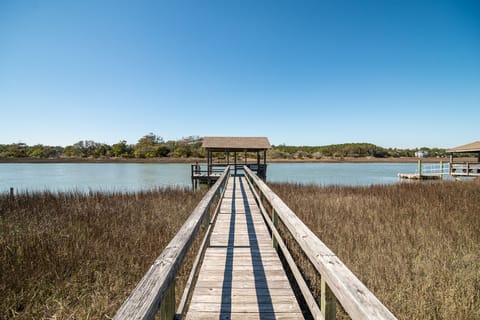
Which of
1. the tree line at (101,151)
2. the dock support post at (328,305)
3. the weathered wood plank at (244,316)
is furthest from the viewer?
the tree line at (101,151)

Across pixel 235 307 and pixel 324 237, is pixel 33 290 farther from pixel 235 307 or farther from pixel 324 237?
pixel 324 237

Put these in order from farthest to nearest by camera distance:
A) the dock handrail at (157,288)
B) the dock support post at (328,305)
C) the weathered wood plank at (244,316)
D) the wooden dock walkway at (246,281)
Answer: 1. the weathered wood plank at (244,316)
2. the dock support post at (328,305)
3. the wooden dock walkway at (246,281)
4. the dock handrail at (157,288)

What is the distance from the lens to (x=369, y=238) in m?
5.41

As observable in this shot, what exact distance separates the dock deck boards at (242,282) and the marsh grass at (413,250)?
3.45ft

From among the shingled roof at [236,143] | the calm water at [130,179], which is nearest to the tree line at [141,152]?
the calm water at [130,179]

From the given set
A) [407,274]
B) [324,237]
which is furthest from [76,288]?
[407,274]

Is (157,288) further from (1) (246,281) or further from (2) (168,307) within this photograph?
(1) (246,281)

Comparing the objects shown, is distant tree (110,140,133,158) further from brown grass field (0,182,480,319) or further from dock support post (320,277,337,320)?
dock support post (320,277,337,320)

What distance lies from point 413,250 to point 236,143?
45.6ft

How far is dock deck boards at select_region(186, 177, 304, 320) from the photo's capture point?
85.2 inches

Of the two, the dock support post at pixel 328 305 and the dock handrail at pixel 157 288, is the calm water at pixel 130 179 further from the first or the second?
the dock support post at pixel 328 305

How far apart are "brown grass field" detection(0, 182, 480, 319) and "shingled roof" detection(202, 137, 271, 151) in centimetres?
956

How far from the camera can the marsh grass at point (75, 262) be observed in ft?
10.1

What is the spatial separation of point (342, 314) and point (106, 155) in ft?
251
